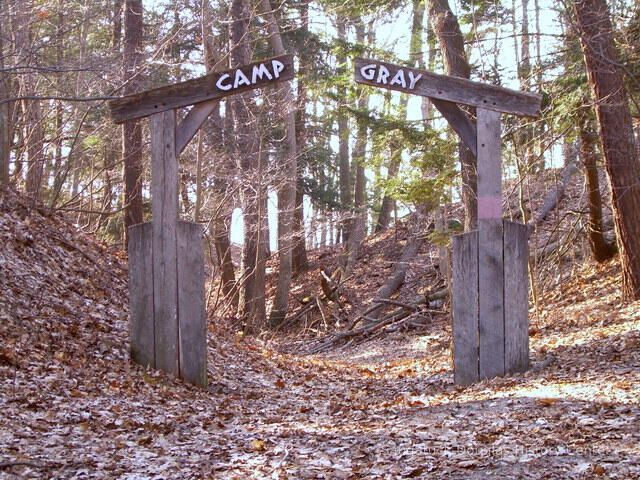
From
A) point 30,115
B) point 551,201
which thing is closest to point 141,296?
point 30,115

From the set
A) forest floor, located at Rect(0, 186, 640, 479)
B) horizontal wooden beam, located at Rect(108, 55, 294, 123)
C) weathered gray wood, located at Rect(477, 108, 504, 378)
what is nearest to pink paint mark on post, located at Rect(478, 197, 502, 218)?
weathered gray wood, located at Rect(477, 108, 504, 378)

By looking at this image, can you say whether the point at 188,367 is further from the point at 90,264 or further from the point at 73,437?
the point at 90,264

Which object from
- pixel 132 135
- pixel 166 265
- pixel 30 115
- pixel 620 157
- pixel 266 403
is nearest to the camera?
pixel 266 403

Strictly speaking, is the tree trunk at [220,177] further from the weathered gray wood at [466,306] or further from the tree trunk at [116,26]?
the weathered gray wood at [466,306]

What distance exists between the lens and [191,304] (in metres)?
8.42

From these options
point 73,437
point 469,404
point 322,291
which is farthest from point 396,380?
point 322,291

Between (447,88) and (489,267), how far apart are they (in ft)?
6.75

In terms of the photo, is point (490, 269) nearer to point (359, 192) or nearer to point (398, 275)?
point (398, 275)

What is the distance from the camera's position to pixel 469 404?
7.19 m

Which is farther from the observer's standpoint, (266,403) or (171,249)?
(171,249)

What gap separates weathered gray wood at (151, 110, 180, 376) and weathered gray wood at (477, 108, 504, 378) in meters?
3.36

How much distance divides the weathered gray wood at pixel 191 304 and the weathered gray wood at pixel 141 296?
0.33 metres

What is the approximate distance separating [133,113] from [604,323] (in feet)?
22.0

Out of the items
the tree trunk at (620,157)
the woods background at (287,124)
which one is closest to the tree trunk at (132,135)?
the woods background at (287,124)
